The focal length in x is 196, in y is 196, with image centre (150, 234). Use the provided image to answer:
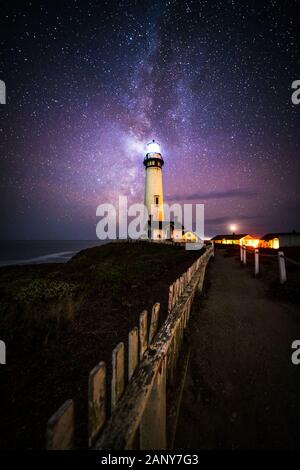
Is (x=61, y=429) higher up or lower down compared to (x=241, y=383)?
higher up

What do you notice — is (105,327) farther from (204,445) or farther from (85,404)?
(204,445)

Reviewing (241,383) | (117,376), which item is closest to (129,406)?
(117,376)

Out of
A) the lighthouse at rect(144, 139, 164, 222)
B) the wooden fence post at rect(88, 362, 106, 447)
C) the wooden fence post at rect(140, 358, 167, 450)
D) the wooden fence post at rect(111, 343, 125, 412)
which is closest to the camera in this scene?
the wooden fence post at rect(88, 362, 106, 447)

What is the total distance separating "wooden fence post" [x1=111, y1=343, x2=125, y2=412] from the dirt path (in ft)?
3.70

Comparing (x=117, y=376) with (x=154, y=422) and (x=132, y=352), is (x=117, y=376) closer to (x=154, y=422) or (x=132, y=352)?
(x=132, y=352)

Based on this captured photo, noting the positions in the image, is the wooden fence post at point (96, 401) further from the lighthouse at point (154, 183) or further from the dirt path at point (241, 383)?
the lighthouse at point (154, 183)

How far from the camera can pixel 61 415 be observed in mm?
888

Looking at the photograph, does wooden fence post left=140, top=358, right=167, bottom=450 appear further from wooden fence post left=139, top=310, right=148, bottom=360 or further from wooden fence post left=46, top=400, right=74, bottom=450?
wooden fence post left=46, top=400, right=74, bottom=450

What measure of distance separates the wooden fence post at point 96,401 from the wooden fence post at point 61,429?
141 millimetres

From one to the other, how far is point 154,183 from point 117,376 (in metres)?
39.2

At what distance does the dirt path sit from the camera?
1909 mm

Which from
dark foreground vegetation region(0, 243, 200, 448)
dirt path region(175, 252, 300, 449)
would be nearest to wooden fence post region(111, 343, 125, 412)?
dirt path region(175, 252, 300, 449)

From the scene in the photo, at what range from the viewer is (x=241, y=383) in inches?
100
